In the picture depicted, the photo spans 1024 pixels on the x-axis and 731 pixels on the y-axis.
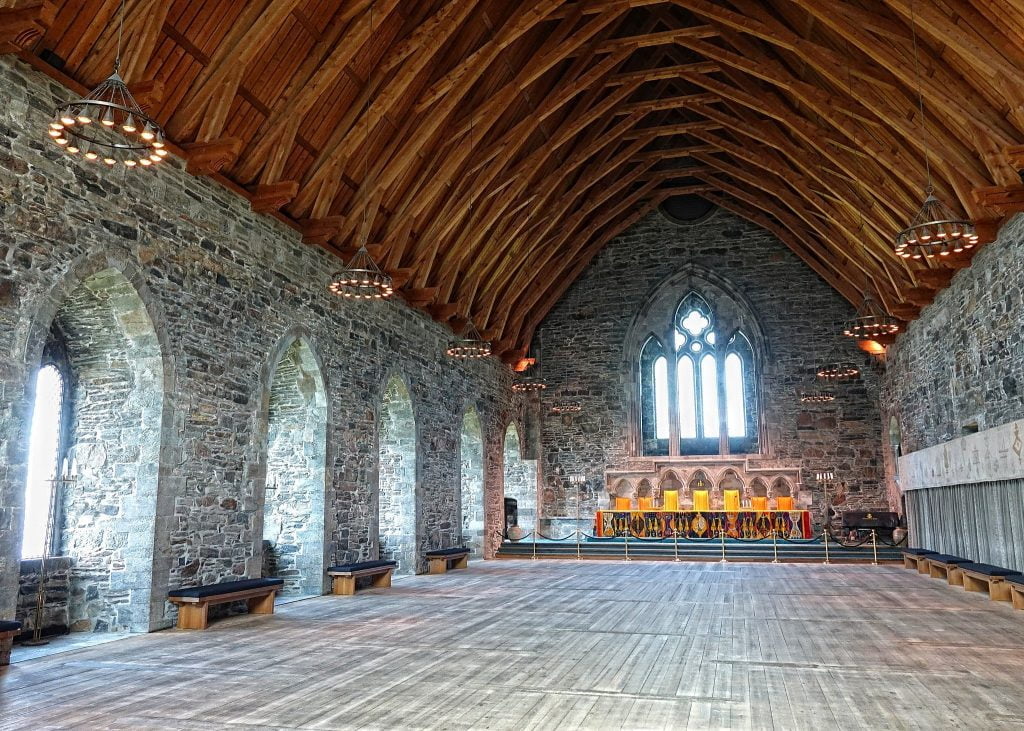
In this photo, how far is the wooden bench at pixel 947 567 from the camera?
35.6 feet

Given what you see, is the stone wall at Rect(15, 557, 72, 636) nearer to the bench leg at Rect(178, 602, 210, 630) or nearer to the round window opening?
the bench leg at Rect(178, 602, 210, 630)

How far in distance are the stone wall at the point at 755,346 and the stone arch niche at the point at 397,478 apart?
278 inches

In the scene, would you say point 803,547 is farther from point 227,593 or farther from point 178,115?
point 178,115

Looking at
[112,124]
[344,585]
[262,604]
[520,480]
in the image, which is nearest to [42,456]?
[262,604]

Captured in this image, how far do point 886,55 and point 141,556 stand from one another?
10.1 metres

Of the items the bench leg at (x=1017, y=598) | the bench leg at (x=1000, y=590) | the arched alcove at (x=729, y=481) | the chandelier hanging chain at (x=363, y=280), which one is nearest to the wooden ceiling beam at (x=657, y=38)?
the chandelier hanging chain at (x=363, y=280)

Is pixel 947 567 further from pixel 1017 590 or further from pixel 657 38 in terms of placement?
pixel 657 38

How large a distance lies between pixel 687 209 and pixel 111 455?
15.7 meters

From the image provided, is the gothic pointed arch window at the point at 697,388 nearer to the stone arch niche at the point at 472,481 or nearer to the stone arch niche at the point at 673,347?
the stone arch niche at the point at 673,347

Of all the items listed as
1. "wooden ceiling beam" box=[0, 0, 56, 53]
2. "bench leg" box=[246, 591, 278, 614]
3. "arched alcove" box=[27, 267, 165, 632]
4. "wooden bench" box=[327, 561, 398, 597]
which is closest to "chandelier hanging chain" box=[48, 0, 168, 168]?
"wooden ceiling beam" box=[0, 0, 56, 53]

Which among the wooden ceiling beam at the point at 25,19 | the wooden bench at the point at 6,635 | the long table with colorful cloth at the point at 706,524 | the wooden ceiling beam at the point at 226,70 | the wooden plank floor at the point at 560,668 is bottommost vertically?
the wooden plank floor at the point at 560,668

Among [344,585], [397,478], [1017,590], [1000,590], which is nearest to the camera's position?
[1017,590]

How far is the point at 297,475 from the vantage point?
11000 mm

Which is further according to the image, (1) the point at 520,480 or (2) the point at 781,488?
(1) the point at 520,480
